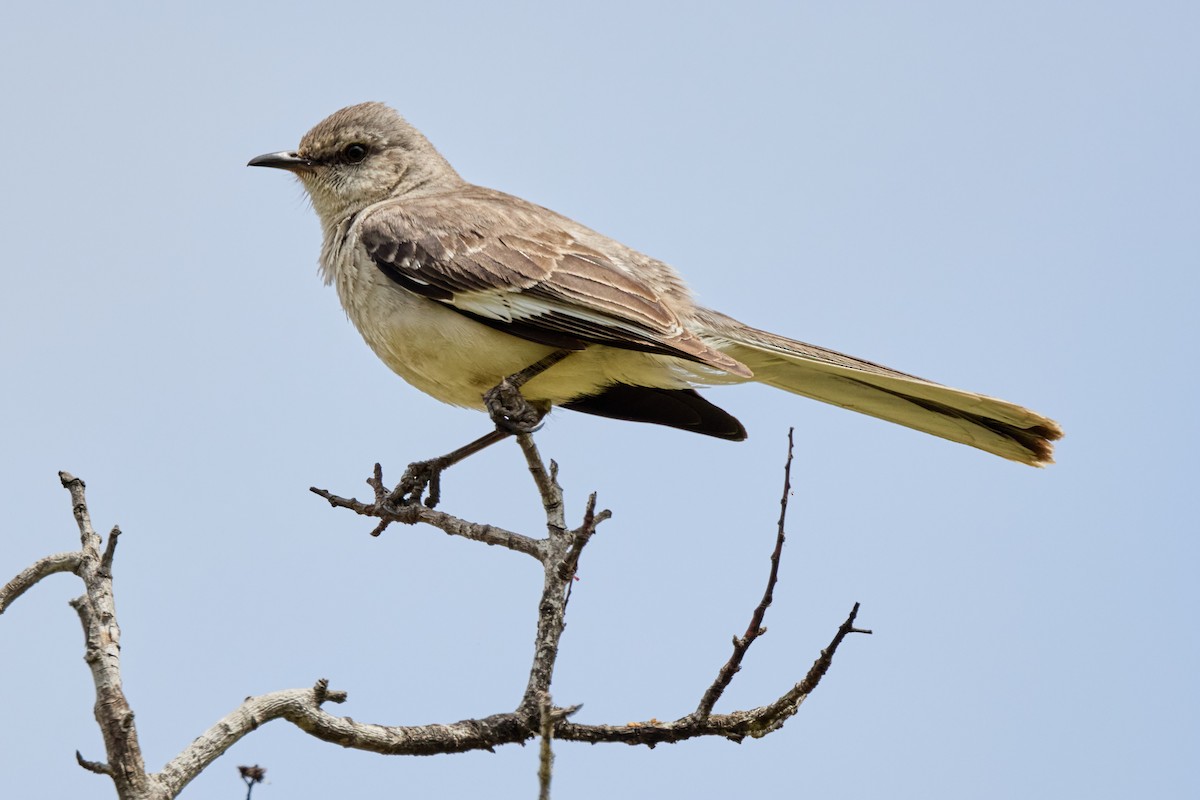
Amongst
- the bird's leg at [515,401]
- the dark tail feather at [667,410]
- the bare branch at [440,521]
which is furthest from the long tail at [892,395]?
the bare branch at [440,521]

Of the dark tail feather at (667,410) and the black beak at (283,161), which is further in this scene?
the black beak at (283,161)

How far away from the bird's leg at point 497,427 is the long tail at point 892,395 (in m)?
0.95

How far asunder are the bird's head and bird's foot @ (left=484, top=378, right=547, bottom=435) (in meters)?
1.87

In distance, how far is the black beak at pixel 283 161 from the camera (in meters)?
6.53

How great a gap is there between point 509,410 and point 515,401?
0.07 metres

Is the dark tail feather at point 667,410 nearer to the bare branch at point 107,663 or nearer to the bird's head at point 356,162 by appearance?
the bird's head at point 356,162

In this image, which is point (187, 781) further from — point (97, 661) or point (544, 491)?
point (544, 491)

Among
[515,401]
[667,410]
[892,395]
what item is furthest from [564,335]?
[892,395]

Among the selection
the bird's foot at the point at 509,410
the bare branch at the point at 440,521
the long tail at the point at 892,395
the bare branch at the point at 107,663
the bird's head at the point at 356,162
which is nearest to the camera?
the bare branch at the point at 107,663

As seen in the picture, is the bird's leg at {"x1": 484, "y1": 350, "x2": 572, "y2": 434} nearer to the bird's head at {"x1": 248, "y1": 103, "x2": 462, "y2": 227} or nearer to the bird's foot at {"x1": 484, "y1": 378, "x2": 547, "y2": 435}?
the bird's foot at {"x1": 484, "y1": 378, "x2": 547, "y2": 435}

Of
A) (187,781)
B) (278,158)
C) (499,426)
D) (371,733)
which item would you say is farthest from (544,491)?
(278,158)

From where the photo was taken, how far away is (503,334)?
5.22 meters

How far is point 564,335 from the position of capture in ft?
16.9

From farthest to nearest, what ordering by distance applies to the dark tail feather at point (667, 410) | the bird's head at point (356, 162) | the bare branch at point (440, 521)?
the bird's head at point (356, 162) < the dark tail feather at point (667, 410) < the bare branch at point (440, 521)
